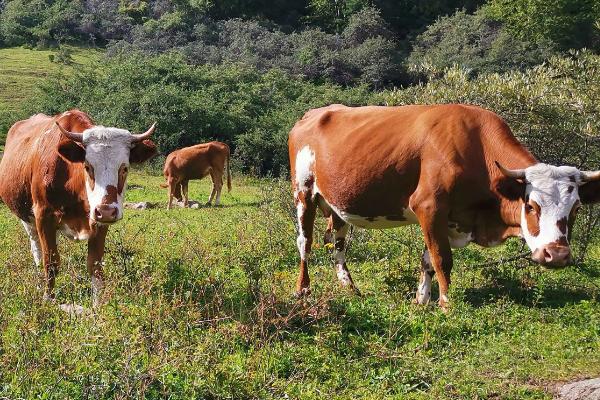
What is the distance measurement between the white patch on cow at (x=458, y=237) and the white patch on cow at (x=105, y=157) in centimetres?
337

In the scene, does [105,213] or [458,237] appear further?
[458,237]

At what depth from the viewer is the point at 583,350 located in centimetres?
602

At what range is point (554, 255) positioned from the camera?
20.3 ft

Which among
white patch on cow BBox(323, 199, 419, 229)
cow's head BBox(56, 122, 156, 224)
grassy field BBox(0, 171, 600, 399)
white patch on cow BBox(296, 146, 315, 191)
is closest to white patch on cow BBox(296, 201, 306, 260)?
white patch on cow BBox(296, 146, 315, 191)

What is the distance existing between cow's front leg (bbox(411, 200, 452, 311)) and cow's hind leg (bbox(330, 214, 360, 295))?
1107 millimetres

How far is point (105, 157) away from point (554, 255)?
14.0ft

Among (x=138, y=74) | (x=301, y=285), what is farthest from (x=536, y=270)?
(x=138, y=74)

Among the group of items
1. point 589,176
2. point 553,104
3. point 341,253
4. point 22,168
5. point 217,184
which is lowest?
point 217,184

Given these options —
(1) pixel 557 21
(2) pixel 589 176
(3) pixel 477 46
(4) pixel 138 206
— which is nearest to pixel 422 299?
(2) pixel 589 176

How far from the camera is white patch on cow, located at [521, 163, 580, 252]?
249 inches

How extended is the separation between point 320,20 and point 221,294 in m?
69.4

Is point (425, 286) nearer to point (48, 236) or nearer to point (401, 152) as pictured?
point (401, 152)

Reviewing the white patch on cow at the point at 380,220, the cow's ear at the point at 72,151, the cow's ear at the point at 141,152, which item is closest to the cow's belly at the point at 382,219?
the white patch on cow at the point at 380,220

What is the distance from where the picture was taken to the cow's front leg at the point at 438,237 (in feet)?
22.7
